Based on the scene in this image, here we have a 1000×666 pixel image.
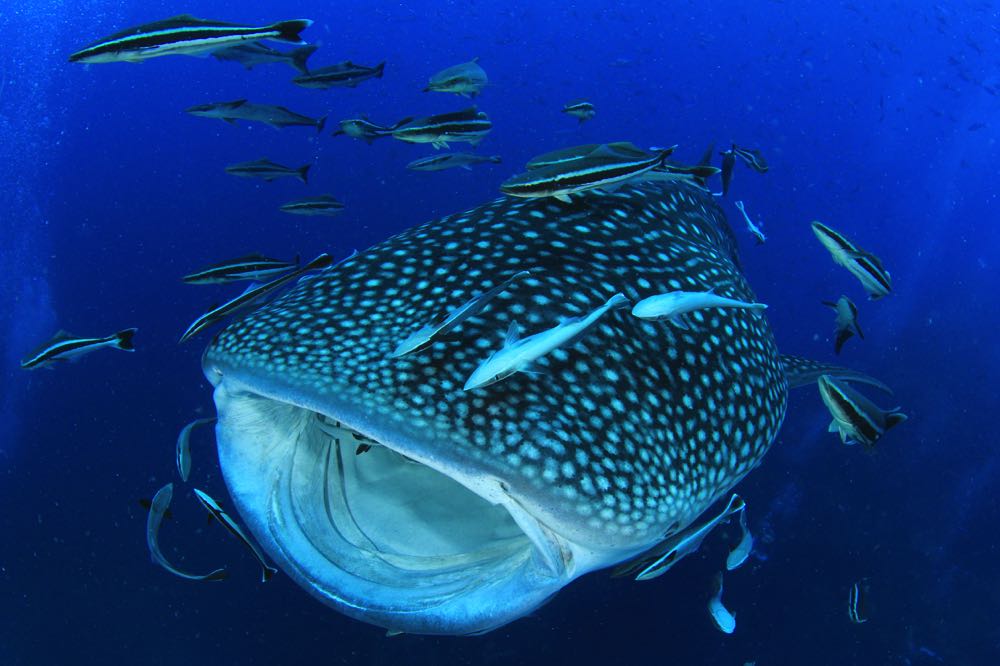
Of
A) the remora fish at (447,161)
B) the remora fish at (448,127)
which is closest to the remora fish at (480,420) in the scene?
the remora fish at (448,127)

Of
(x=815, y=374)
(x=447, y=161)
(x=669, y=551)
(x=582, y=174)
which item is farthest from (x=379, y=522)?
(x=447, y=161)

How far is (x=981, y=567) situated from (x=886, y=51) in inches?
1262

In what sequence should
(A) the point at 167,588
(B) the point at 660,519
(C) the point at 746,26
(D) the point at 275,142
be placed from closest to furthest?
(B) the point at 660,519, (A) the point at 167,588, (D) the point at 275,142, (C) the point at 746,26

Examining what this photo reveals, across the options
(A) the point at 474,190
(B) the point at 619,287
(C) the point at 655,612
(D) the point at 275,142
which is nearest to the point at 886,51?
(A) the point at 474,190

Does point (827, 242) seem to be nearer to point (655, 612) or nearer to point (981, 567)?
point (655, 612)

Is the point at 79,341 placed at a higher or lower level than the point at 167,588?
higher

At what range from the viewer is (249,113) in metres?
5.89

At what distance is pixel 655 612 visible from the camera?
9.55m

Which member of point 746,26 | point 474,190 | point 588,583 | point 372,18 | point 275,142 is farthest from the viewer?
point 746,26

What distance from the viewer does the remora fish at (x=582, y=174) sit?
→ 2.96 m

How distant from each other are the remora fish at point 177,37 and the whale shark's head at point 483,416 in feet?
3.87

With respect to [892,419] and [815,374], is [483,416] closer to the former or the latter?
[892,419]

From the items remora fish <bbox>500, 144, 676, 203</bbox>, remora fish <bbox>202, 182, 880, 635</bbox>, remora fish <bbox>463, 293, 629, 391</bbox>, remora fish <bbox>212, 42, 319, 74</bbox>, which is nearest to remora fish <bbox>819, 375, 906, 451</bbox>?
remora fish <bbox>202, 182, 880, 635</bbox>

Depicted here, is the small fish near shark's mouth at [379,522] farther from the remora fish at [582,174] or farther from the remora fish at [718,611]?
the remora fish at [718,611]
